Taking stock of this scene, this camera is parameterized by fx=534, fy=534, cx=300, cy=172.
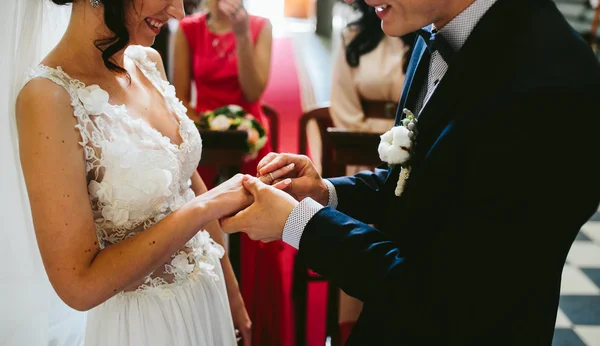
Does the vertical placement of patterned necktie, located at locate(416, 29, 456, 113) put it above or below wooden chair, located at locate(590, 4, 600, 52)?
above

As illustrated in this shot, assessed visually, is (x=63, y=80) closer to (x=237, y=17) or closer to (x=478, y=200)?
(x=478, y=200)

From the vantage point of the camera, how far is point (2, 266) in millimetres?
1576

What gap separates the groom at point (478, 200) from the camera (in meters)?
1.08

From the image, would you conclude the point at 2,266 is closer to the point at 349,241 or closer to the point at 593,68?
the point at 349,241

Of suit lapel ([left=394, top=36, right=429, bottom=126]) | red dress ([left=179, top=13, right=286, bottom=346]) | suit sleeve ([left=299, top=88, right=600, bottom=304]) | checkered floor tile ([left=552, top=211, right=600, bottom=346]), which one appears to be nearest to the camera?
suit sleeve ([left=299, top=88, right=600, bottom=304])

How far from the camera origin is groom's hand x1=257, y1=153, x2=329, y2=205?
64.7 inches

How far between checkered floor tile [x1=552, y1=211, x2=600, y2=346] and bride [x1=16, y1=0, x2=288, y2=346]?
243cm

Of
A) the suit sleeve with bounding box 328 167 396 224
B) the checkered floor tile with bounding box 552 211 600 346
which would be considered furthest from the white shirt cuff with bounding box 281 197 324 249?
the checkered floor tile with bounding box 552 211 600 346

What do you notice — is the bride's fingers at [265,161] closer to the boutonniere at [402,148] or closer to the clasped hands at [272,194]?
the clasped hands at [272,194]

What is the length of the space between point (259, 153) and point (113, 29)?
1.74m

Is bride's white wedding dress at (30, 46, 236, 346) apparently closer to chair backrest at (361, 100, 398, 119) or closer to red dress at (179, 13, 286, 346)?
red dress at (179, 13, 286, 346)

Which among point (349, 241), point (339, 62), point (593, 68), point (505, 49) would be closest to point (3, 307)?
point (349, 241)

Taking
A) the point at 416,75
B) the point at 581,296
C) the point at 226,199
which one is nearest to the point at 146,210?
the point at 226,199

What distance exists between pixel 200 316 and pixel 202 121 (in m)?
1.52
